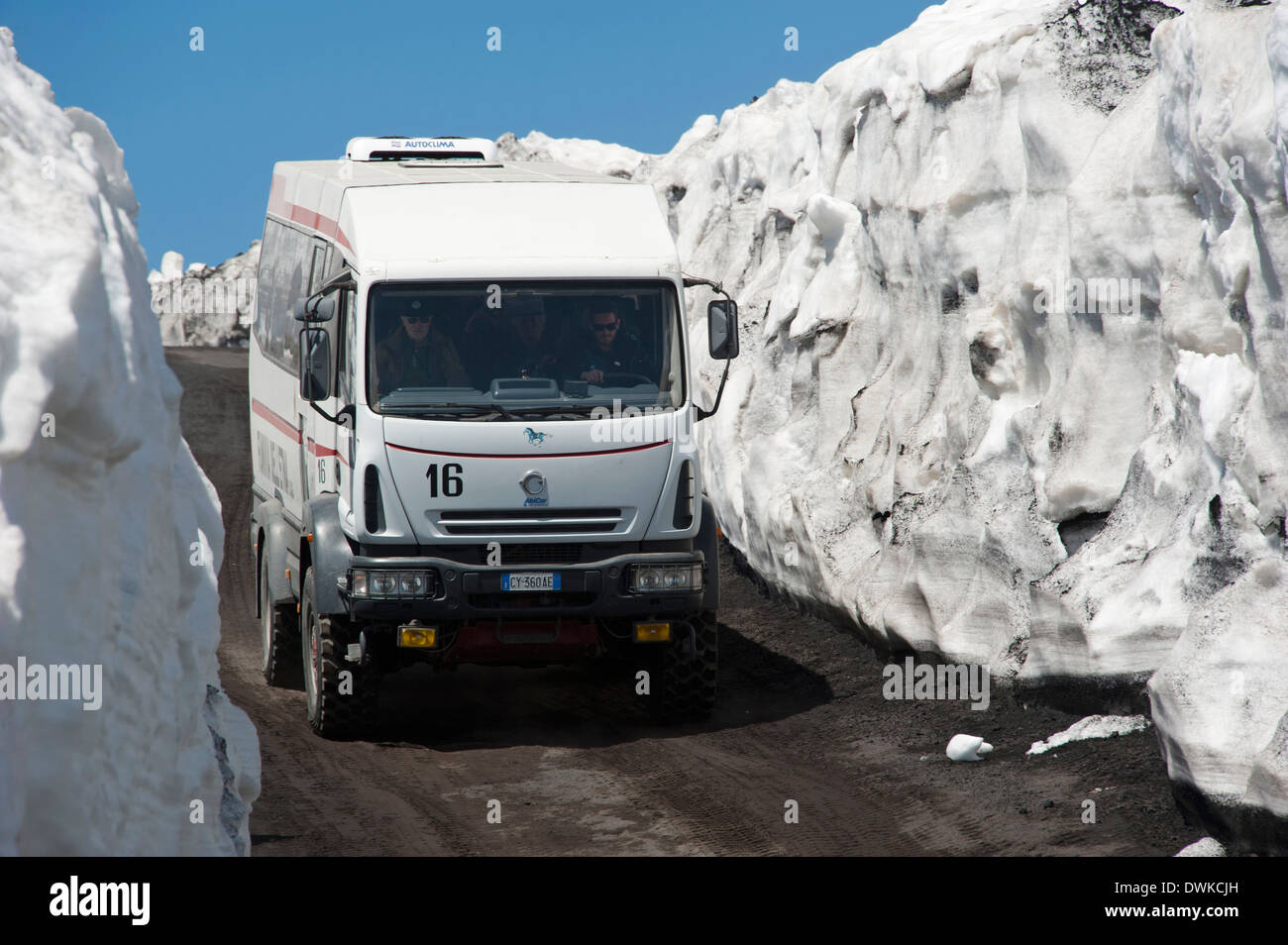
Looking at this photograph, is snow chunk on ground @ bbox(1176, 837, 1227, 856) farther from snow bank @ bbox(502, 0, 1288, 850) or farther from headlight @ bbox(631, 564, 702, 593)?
headlight @ bbox(631, 564, 702, 593)

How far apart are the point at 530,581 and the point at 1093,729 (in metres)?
3.93

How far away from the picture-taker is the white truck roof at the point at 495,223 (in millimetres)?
10289

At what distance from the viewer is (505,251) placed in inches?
407

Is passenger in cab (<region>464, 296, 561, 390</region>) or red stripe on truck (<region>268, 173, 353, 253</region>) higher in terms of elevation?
red stripe on truck (<region>268, 173, 353, 253</region>)

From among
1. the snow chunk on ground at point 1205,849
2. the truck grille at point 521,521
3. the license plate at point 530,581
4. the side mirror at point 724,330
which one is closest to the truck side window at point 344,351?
the truck grille at point 521,521

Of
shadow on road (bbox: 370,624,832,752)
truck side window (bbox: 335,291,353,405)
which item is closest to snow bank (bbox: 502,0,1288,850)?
shadow on road (bbox: 370,624,832,752)

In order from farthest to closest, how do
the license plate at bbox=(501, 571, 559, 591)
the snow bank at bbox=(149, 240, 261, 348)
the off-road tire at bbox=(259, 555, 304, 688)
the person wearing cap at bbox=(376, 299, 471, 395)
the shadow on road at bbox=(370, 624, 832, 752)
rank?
1. the snow bank at bbox=(149, 240, 261, 348)
2. the off-road tire at bbox=(259, 555, 304, 688)
3. the shadow on road at bbox=(370, 624, 832, 752)
4. the license plate at bbox=(501, 571, 559, 591)
5. the person wearing cap at bbox=(376, 299, 471, 395)

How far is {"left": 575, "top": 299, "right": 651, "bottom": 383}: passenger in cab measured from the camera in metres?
10.3

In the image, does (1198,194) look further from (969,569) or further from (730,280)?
(730,280)

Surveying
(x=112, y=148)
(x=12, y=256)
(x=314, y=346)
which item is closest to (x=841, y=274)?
(x=314, y=346)

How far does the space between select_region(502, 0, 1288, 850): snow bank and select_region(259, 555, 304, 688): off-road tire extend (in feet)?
16.2

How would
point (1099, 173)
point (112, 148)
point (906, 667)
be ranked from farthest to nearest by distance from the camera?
point (906, 667)
point (1099, 173)
point (112, 148)

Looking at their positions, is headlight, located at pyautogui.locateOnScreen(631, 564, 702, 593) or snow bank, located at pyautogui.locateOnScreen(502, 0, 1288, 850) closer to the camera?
snow bank, located at pyautogui.locateOnScreen(502, 0, 1288, 850)

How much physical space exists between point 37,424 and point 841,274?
11.9 metres
